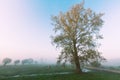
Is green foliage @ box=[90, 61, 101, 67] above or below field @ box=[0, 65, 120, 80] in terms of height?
above

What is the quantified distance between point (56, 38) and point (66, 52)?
5.31 m

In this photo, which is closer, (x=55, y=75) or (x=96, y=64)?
(x=55, y=75)

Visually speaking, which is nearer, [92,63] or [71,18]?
[92,63]

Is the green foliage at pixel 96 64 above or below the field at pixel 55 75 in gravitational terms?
above

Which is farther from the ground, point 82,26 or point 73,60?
point 82,26

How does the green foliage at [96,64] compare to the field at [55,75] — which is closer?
the field at [55,75]

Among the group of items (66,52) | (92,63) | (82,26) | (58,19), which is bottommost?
(92,63)

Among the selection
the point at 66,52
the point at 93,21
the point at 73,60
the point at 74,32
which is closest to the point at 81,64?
the point at 73,60

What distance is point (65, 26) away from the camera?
44625mm

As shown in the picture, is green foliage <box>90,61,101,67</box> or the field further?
green foliage <box>90,61,101,67</box>

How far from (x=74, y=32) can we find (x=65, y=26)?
3.35 meters

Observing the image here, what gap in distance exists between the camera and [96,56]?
41469 mm

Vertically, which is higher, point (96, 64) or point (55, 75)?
point (96, 64)

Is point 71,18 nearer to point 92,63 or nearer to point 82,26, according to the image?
point 82,26
